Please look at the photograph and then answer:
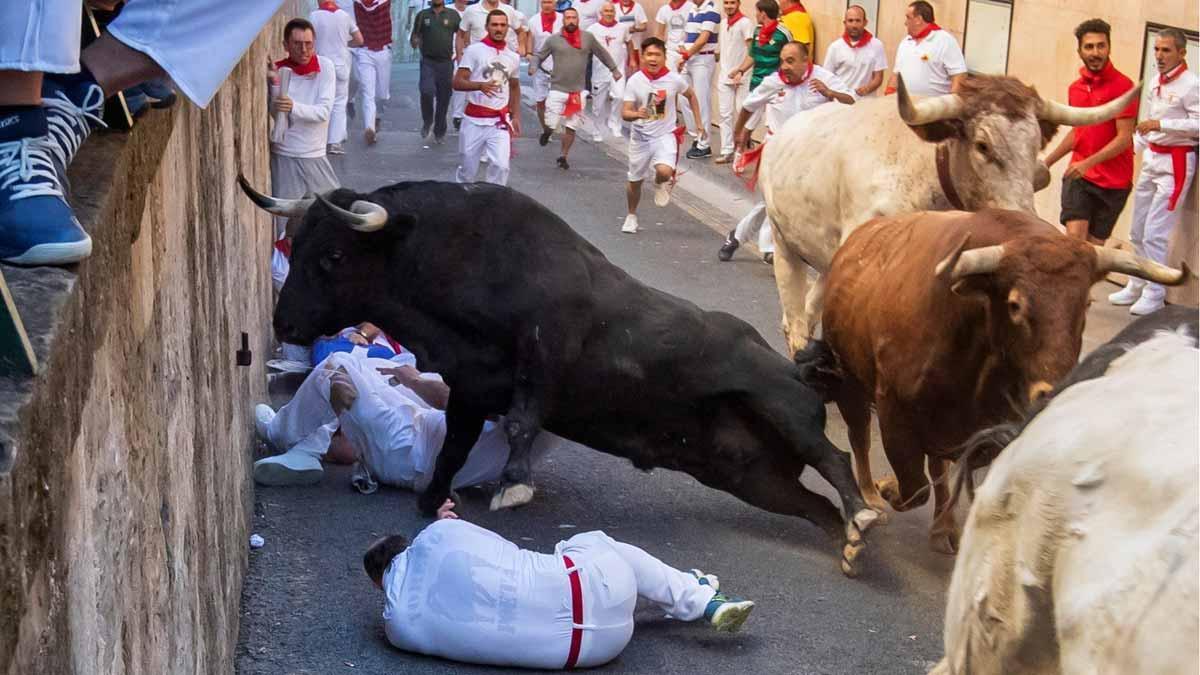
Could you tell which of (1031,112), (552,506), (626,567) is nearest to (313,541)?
(552,506)

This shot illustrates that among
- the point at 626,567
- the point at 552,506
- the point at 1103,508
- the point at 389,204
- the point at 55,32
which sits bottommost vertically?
the point at 552,506

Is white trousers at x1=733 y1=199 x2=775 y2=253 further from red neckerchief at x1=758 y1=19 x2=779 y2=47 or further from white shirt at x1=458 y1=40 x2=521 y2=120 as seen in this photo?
red neckerchief at x1=758 y1=19 x2=779 y2=47

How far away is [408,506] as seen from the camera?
7.65 meters

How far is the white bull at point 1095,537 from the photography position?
2.64 m

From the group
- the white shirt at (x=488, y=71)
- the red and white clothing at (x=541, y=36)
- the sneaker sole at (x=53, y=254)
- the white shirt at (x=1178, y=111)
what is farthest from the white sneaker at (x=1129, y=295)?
the red and white clothing at (x=541, y=36)

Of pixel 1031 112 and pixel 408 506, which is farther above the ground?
pixel 1031 112

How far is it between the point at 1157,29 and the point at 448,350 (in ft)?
27.4

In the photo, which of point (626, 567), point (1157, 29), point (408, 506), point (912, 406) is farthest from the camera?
point (1157, 29)

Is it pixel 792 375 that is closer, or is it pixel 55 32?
pixel 55 32

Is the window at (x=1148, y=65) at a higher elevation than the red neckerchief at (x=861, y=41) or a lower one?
higher

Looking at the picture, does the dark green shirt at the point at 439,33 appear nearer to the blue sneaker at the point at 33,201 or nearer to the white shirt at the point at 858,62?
the white shirt at the point at 858,62

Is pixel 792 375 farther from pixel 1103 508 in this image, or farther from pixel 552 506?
pixel 1103 508

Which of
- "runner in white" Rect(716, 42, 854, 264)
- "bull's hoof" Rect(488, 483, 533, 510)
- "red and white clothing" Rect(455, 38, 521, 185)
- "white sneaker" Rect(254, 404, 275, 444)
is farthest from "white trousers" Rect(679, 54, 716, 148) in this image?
"bull's hoof" Rect(488, 483, 533, 510)

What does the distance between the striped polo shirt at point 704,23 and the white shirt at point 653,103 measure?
6030mm
